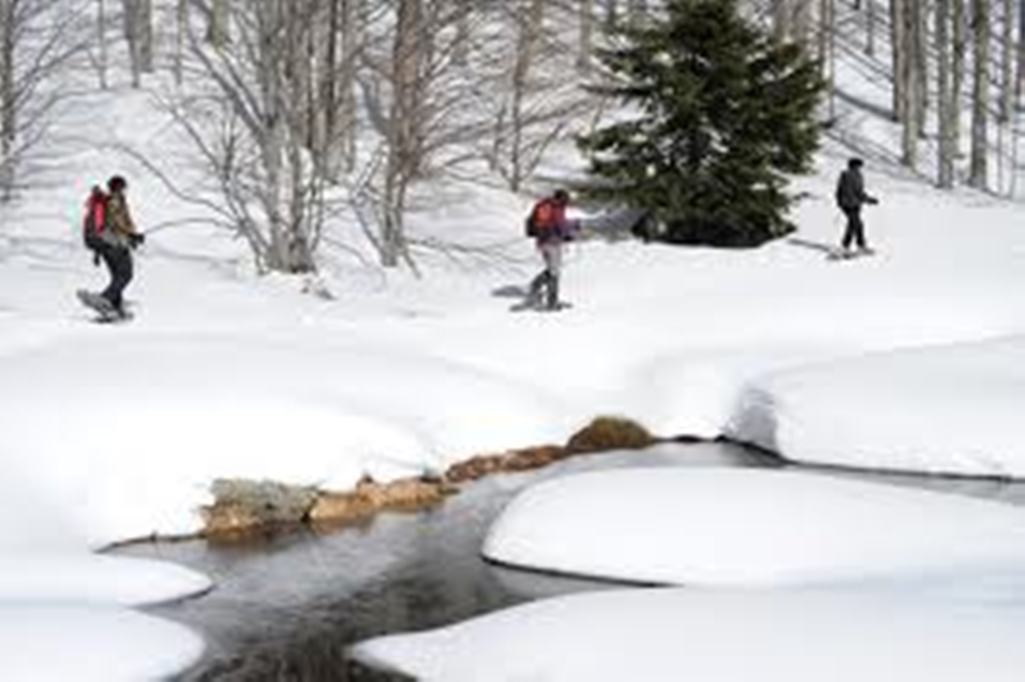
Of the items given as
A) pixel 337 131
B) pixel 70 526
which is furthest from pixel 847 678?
pixel 337 131

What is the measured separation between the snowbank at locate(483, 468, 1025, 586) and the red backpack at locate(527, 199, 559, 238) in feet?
24.5

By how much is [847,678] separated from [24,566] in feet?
24.8

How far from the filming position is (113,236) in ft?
74.8

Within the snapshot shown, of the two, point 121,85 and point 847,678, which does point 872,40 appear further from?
point 847,678

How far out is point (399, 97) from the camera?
29.1 metres

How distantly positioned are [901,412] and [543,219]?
5926mm

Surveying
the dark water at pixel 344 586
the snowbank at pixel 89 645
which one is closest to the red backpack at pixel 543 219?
the dark water at pixel 344 586

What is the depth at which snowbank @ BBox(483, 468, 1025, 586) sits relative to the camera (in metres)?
15.0

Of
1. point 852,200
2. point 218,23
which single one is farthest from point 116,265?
point 218,23

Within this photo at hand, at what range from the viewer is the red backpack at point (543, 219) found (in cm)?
2477

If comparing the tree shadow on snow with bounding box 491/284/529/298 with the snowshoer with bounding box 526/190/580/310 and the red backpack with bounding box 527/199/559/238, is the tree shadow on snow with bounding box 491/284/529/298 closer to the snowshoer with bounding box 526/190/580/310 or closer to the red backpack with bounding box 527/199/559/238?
the snowshoer with bounding box 526/190/580/310

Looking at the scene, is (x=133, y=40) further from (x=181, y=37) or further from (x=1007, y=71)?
(x=1007, y=71)

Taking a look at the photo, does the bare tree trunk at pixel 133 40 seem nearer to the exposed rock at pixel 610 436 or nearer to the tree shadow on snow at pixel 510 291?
the tree shadow on snow at pixel 510 291

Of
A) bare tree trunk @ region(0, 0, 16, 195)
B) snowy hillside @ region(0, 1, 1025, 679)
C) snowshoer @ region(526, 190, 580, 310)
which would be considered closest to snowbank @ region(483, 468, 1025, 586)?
snowy hillside @ region(0, 1, 1025, 679)
